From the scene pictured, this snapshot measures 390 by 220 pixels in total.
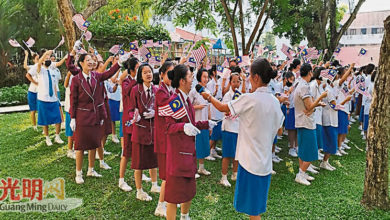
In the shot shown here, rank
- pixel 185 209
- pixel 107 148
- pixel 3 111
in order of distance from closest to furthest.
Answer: pixel 185 209, pixel 107 148, pixel 3 111

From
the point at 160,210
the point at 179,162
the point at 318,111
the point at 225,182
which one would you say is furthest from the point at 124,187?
the point at 318,111

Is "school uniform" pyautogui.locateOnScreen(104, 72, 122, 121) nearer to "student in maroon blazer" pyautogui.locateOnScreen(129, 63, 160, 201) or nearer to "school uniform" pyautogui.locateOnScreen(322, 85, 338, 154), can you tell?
"student in maroon blazer" pyautogui.locateOnScreen(129, 63, 160, 201)

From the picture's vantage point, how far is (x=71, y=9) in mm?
6832

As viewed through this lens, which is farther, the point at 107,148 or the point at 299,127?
the point at 107,148

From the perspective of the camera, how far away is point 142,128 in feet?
11.8

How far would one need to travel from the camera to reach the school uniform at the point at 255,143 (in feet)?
8.50

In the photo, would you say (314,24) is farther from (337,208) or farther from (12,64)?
(12,64)

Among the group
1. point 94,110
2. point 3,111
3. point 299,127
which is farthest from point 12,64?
point 299,127

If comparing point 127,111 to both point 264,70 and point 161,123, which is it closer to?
point 161,123

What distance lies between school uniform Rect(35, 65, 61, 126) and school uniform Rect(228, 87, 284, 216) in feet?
15.1

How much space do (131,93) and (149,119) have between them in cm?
37

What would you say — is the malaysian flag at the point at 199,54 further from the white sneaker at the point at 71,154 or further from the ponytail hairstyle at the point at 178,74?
the white sneaker at the point at 71,154

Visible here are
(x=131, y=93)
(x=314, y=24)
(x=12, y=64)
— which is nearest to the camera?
(x=131, y=93)

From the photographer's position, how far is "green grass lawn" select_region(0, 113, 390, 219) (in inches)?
140
